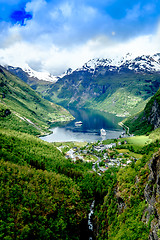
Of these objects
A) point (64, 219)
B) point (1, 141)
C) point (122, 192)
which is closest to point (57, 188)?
point (64, 219)

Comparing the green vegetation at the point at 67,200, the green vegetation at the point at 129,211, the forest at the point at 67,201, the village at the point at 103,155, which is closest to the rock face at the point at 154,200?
the green vegetation at the point at 67,200

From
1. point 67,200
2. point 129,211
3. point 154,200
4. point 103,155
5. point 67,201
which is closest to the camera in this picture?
point 154,200

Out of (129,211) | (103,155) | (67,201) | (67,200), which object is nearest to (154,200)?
(129,211)

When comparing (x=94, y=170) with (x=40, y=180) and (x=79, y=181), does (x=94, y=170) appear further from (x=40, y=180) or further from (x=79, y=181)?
(x=40, y=180)

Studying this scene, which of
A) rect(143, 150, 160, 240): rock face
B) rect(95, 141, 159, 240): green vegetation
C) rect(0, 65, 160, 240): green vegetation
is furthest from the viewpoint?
rect(0, 65, 160, 240): green vegetation

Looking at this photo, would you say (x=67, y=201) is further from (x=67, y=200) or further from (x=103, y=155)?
(x=103, y=155)

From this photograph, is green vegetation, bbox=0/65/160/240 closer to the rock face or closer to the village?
the rock face

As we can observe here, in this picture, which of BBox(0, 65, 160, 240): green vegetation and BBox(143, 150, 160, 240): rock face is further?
BBox(0, 65, 160, 240): green vegetation

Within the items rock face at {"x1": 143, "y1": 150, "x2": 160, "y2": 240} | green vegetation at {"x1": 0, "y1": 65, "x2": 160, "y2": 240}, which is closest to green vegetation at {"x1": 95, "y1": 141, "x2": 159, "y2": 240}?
green vegetation at {"x1": 0, "y1": 65, "x2": 160, "y2": 240}
